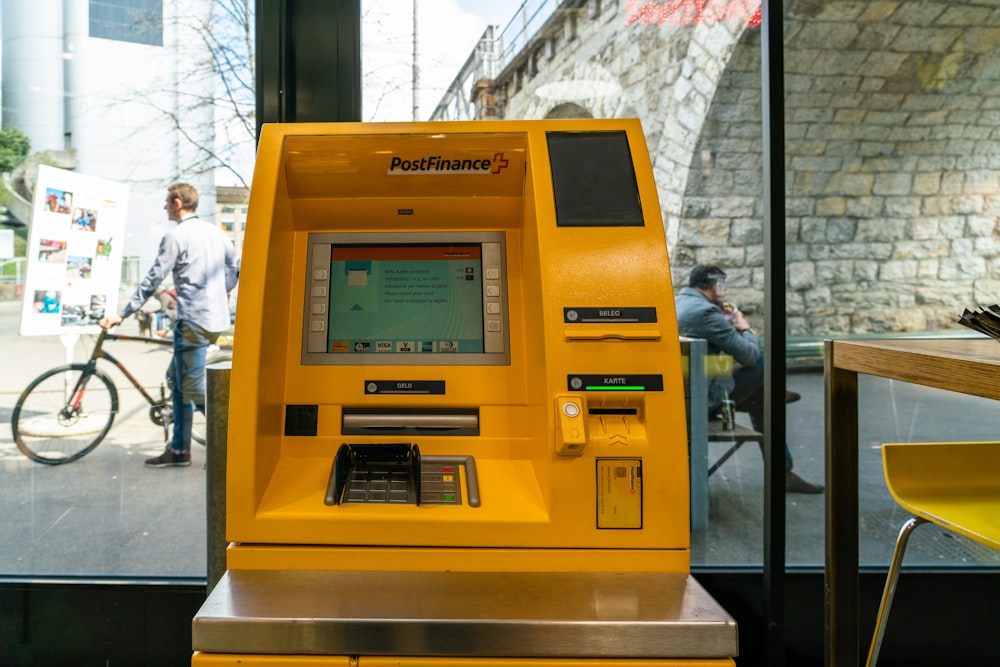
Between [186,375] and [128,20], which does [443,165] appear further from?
[128,20]

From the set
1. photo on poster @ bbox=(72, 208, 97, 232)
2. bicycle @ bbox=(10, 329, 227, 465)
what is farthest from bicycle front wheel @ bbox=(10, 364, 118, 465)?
photo on poster @ bbox=(72, 208, 97, 232)

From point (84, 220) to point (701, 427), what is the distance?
2.24 meters

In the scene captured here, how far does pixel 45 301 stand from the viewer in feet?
7.11

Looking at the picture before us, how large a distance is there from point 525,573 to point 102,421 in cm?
185

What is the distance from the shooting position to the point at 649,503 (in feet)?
3.54

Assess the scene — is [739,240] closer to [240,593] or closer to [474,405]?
[474,405]

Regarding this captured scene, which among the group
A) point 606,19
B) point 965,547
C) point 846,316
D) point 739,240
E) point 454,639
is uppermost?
point 606,19

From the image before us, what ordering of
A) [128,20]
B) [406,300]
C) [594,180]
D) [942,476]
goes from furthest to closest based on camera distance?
[128,20] → [942,476] → [406,300] → [594,180]

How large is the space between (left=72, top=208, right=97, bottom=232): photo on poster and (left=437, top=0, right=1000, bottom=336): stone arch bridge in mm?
1353

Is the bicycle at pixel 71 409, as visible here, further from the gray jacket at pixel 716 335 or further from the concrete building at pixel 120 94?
the gray jacket at pixel 716 335

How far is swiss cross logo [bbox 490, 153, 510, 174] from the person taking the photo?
1280 millimetres

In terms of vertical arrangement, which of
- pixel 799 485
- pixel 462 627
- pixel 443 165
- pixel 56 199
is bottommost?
pixel 799 485

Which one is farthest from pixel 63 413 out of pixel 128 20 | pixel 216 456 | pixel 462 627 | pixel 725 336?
pixel 725 336

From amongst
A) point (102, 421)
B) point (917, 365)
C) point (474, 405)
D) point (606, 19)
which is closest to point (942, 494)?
point (917, 365)
